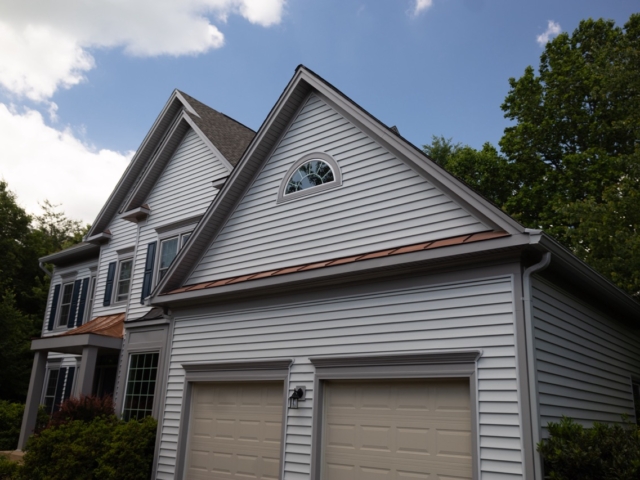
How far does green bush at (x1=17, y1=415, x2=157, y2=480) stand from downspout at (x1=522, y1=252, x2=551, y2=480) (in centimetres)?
787

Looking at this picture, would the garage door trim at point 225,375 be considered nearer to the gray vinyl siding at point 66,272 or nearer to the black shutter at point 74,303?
the black shutter at point 74,303

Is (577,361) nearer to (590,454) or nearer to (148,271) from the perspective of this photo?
(590,454)

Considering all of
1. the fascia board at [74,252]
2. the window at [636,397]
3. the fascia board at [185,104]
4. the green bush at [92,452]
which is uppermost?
the fascia board at [185,104]

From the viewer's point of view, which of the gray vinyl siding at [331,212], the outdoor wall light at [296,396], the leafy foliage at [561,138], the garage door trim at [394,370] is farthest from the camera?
the leafy foliage at [561,138]

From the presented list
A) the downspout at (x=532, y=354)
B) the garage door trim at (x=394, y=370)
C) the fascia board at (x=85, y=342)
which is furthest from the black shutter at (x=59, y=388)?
the downspout at (x=532, y=354)

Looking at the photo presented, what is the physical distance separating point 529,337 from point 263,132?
669 centimetres

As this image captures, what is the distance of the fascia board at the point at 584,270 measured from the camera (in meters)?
7.57

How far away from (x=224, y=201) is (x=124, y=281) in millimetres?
7739

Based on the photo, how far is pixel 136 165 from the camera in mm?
18750

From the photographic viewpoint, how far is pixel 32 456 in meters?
12.0

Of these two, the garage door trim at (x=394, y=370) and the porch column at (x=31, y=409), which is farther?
the porch column at (x=31, y=409)

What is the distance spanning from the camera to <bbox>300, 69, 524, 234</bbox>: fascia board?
26.4 feet

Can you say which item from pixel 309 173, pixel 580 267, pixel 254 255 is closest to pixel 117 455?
pixel 254 255

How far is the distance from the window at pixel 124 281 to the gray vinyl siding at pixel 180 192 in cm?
108
